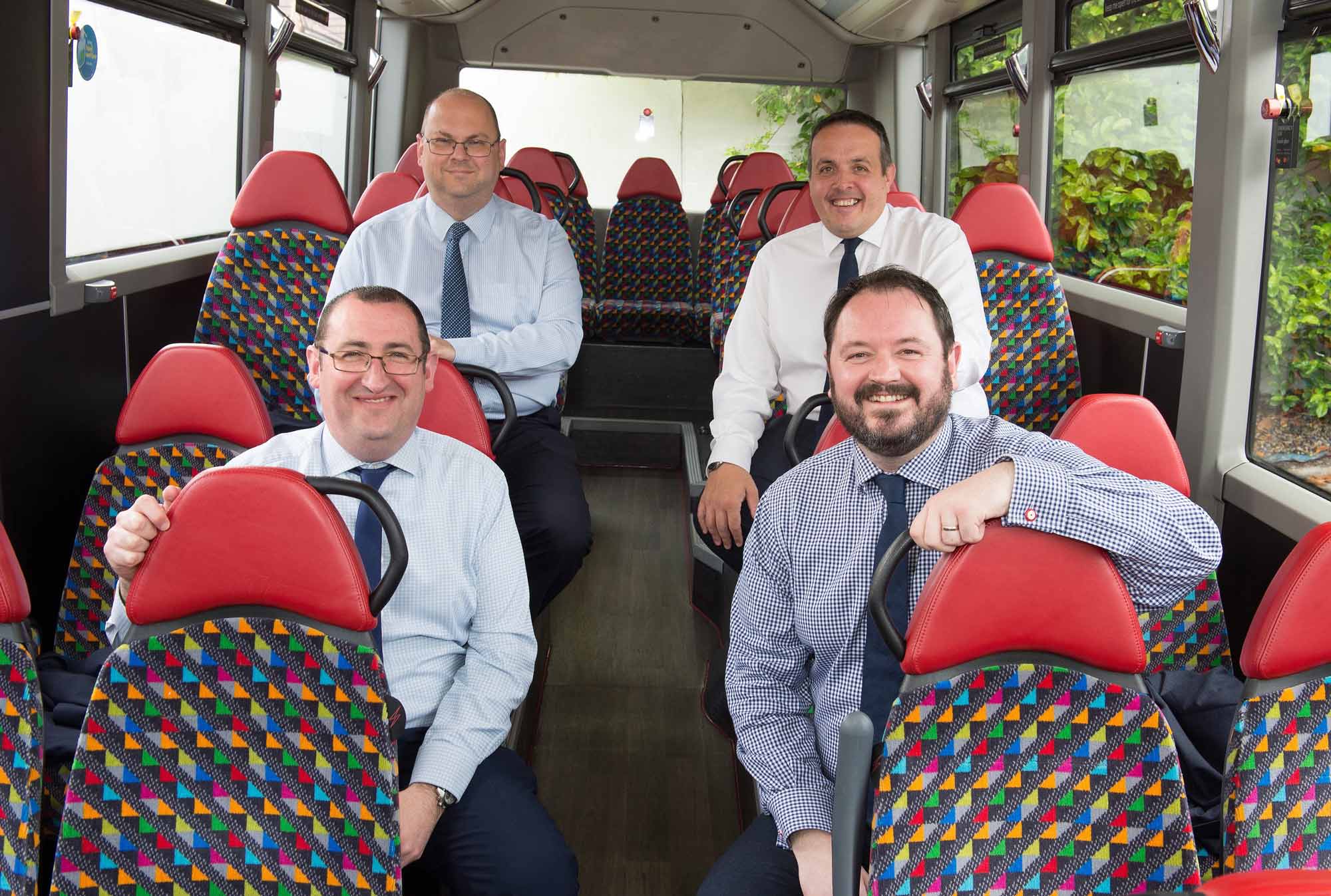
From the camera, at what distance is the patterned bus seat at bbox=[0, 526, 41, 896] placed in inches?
60.8

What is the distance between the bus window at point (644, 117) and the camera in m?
7.54

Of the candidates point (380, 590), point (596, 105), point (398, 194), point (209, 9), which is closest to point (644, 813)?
point (380, 590)

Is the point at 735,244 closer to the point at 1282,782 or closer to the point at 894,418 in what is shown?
the point at 894,418

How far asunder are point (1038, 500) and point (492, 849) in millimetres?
1045

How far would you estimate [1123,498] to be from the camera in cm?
161

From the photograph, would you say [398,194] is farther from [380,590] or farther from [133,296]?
[380,590]

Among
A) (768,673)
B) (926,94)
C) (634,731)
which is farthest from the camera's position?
(926,94)

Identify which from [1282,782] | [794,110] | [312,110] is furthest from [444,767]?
[794,110]

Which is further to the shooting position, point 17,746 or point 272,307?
point 272,307

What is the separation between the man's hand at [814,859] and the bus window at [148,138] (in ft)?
8.04

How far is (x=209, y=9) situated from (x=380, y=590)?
11.5ft

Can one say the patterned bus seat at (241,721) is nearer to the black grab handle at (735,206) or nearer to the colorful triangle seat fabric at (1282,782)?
the colorful triangle seat fabric at (1282,782)

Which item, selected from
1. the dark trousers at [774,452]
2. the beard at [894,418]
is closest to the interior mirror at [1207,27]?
the dark trousers at [774,452]

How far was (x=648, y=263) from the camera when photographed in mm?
7340
